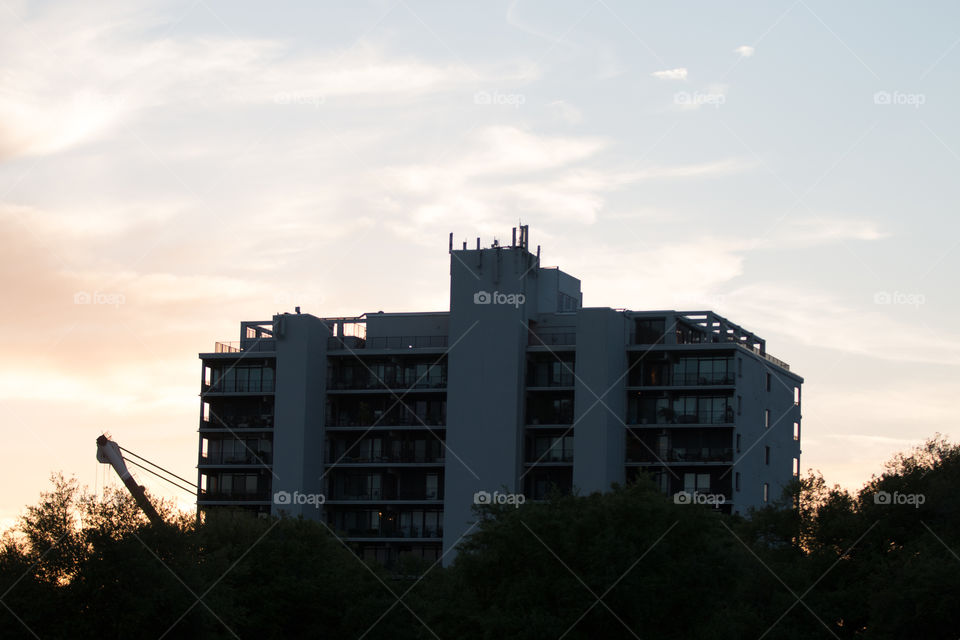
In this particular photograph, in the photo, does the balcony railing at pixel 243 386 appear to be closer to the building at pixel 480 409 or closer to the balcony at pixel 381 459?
the building at pixel 480 409

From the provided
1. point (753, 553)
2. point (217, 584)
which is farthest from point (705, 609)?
point (217, 584)

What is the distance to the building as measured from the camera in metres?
→ 118

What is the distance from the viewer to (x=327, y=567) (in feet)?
294

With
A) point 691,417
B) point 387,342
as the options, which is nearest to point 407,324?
point 387,342

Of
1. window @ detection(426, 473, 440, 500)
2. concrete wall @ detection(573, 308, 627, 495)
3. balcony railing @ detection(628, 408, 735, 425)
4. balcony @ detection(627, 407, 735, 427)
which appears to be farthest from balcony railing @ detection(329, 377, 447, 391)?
balcony railing @ detection(628, 408, 735, 425)

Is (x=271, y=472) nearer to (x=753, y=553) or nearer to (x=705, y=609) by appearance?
(x=753, y=553)

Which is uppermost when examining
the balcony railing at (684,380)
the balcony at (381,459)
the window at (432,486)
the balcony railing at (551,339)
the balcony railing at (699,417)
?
the balcony railing at (551,339)

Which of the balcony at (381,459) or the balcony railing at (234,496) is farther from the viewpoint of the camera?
the balcony railing at (234,496)

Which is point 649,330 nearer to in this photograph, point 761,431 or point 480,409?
point 761,431

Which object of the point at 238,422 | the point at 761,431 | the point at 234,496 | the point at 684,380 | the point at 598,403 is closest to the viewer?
the point at 598,403

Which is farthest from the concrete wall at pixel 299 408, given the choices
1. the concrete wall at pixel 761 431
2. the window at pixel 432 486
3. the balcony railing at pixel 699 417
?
the concrete wall at pixel 761 431

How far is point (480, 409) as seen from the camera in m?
121

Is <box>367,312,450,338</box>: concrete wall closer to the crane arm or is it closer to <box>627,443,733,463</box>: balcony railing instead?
<box>627,443,733,463</box>: balcony railing

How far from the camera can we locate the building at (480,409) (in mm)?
117875
